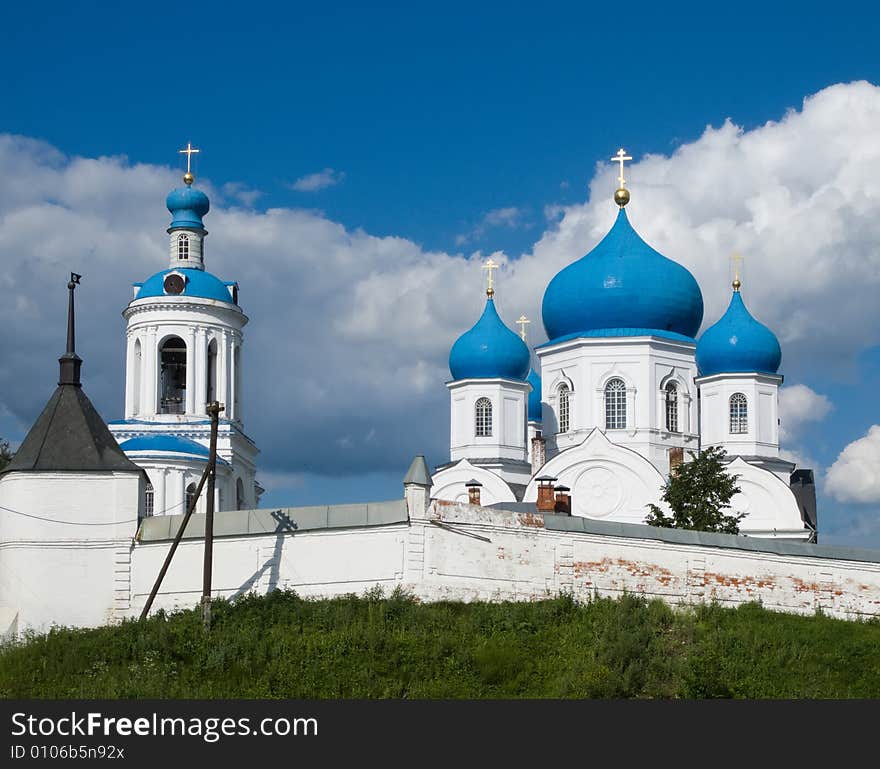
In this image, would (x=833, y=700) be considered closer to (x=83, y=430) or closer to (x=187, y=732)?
(x=187, y=732)

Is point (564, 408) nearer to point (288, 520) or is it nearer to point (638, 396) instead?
point (638, 396)

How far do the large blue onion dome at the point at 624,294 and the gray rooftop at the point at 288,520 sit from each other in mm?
13512

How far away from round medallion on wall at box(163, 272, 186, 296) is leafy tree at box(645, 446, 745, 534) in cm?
1088

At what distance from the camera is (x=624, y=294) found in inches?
1283

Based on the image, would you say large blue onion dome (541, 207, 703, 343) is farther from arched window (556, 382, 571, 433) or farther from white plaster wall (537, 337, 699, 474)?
arched window (556, 382, 571, 433)

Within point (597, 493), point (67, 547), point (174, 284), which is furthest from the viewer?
point (174, 284)

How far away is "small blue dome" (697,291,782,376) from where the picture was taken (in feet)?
110

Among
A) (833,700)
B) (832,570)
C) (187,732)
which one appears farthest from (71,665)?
(832,570)

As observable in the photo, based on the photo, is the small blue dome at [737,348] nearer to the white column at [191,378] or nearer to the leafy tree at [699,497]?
the leafy tree at [699,497]

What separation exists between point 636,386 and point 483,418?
4.43 metres

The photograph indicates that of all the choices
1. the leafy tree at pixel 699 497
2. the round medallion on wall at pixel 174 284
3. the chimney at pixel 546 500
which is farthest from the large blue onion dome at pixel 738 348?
the round medallion on wall at pixel 174 284

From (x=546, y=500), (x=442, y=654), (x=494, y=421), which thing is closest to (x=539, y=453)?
(x=494, y=421)

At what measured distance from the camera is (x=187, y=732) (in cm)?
1362

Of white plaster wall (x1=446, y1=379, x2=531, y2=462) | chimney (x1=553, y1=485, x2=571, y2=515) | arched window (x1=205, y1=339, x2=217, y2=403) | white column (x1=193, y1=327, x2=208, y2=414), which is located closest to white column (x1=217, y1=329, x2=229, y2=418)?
arched window (x1=205, y1=339, x2=217, y2=403)
